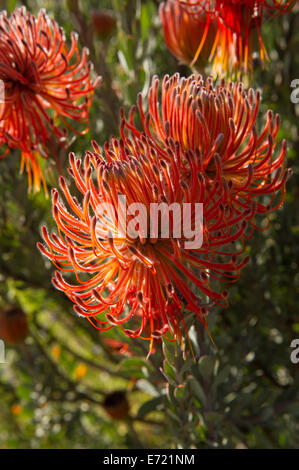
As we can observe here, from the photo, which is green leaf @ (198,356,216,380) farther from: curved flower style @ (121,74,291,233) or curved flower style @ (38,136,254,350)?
curved flower style @ (121,74,291,233)

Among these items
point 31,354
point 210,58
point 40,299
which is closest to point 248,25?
point 210,58

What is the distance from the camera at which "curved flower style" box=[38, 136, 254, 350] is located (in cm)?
A: 72

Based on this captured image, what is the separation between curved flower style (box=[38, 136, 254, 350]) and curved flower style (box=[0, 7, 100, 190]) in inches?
11.9

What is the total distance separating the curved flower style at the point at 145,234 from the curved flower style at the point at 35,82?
302mm

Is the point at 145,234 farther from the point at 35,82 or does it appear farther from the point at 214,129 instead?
the point at 35,82

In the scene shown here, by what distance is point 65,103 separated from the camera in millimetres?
1077

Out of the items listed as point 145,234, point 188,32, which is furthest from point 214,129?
point 188,32

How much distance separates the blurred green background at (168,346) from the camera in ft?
3.48

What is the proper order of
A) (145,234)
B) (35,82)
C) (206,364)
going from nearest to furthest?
(145,234)
(206,364)
(35,82)

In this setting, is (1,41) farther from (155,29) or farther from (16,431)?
(16,431)

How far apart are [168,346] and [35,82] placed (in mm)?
638

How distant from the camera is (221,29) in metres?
1.08

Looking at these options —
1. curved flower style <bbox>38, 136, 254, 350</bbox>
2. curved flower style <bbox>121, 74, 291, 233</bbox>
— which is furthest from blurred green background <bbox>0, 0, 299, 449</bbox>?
curved flower style <bbox>121, 74, 291, 233</bbox>

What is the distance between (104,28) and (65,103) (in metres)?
0.70
